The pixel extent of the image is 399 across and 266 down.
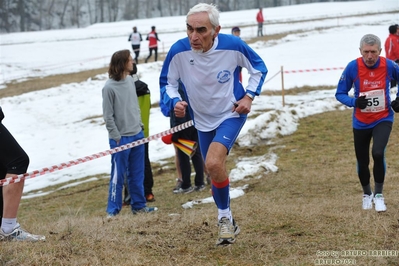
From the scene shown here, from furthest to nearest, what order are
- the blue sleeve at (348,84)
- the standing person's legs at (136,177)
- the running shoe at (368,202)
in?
the standing person's legs at (136,177) → the running shoe at (368,202) → the blue sleeve at (348,84)

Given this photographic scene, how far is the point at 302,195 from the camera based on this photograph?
870 cm

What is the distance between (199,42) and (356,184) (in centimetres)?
484

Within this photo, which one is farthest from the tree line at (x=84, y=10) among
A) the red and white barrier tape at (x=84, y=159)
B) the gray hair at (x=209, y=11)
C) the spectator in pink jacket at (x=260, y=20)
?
the gray hair at (x=209, y=11)

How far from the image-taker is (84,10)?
262ft

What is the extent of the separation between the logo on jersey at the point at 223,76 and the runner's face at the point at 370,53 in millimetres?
2098

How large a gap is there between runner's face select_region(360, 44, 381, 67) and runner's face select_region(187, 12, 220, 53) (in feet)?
7.35

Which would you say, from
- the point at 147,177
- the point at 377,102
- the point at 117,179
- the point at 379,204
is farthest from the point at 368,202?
the point at 147,177

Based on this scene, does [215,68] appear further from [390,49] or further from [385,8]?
[385,8]

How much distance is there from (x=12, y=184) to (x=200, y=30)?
224 centimetres

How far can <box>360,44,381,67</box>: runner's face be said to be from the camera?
6.57 meters

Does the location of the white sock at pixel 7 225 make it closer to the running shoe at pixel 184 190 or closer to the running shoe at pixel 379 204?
the running shoe at pixel 379 204

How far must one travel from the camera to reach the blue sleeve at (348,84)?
6.79 meters

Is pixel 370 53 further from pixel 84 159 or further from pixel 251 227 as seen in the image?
pixel 84 159

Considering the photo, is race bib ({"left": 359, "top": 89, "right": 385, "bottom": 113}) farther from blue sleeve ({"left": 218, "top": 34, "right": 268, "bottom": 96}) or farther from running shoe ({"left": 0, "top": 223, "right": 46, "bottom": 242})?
running shoe ({"left": 0, "top": 223, "right": 46, "bottom": 242})
